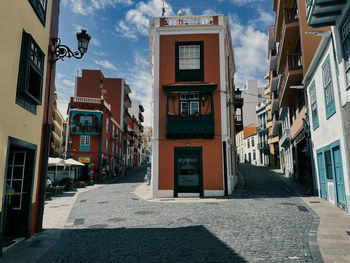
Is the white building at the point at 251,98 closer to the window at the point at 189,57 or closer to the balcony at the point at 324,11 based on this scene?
the window at the point at 189,57

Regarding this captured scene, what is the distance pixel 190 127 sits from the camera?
53.2 feet

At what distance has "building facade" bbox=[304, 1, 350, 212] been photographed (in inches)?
342

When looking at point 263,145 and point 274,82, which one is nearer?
point 274,82

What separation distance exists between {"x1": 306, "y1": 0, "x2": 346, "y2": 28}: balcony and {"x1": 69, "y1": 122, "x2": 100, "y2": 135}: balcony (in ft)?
91.0

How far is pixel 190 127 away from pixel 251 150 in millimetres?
43279

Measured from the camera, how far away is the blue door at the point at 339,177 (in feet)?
33.5

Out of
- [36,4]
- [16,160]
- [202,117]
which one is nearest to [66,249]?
[16,160]

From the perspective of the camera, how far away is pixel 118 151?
4622 centimetres

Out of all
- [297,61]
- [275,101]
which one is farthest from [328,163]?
[275,101]

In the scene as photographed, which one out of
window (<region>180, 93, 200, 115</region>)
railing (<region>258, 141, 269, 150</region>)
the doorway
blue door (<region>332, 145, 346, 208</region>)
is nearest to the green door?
window (<region>180, 93, 200, 115</region>)

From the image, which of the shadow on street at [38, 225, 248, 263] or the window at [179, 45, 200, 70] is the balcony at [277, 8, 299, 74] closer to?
the window at [179, 45, 200, 70]

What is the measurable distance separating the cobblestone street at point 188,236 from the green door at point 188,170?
5135mm

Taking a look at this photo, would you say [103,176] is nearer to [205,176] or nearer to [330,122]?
[205,176]

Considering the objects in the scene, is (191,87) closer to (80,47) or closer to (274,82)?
(80,47)
